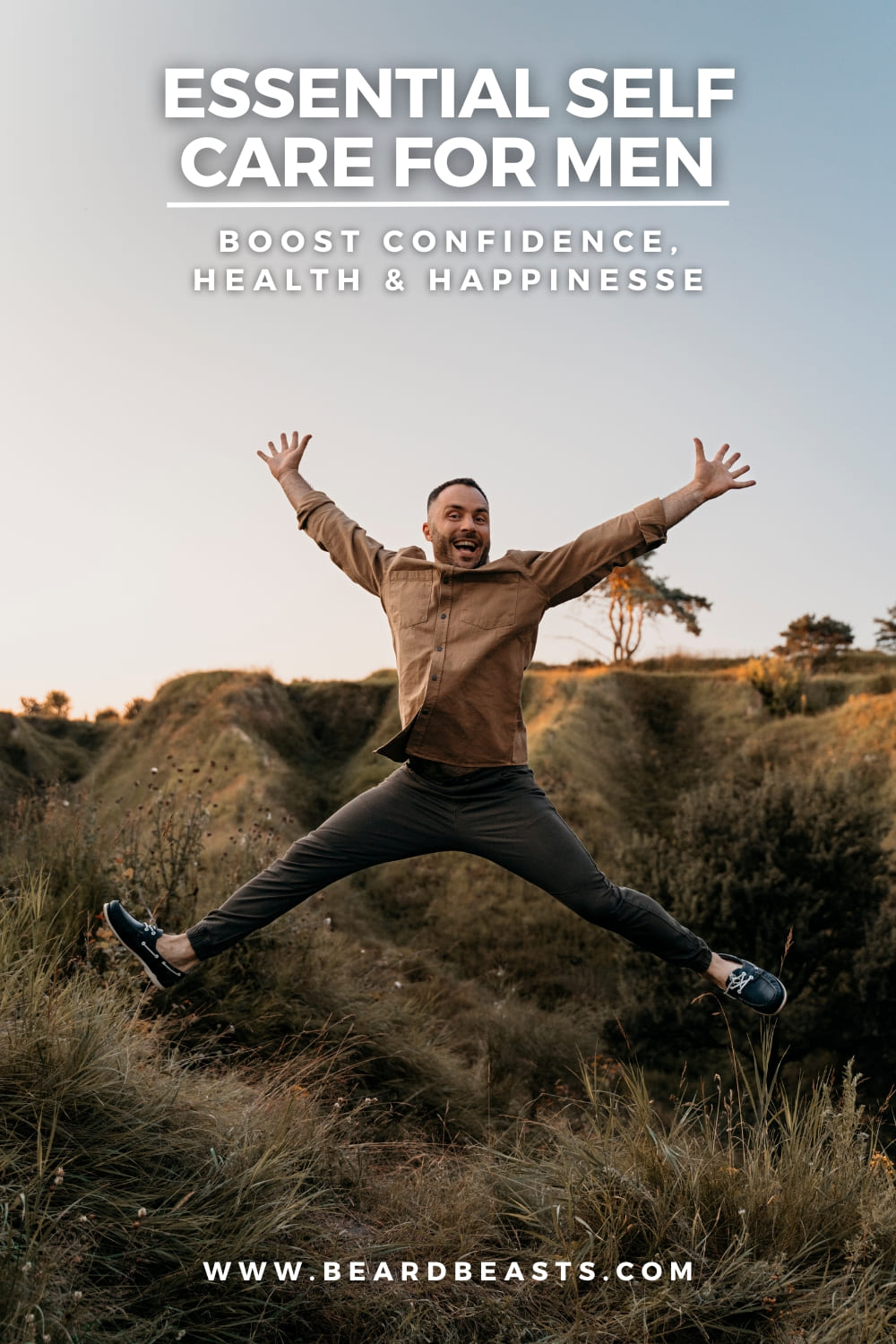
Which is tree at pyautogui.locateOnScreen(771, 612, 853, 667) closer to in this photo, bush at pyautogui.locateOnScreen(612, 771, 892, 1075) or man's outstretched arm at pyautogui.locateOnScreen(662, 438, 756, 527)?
bush at pyautogui.locateOnScreen(612, 771, 892, 1075)

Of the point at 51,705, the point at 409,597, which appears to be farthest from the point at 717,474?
the point at 51,705

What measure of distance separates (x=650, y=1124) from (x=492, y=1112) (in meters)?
5.15

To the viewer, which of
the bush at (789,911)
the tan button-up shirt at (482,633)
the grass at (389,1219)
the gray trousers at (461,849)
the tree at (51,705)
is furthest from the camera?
the tree at (51,705)

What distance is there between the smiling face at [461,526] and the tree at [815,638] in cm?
4618

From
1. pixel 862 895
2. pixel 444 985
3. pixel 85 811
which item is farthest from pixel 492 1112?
pixel 862 895

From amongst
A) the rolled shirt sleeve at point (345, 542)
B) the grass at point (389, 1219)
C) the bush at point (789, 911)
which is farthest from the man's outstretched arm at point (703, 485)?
the bush at point (789, 911)

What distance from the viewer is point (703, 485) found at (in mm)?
4969

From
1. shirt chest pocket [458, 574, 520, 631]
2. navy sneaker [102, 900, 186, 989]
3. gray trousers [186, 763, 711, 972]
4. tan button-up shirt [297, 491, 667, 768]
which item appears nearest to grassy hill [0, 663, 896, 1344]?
navy sneaker [102, 900, 186, 989]

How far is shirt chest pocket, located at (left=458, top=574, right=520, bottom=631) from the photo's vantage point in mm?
4910

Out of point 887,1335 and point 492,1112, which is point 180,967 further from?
point 492,1112

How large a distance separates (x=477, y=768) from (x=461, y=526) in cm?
123

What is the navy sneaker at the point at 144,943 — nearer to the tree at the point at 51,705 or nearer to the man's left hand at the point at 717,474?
the man's left hand at the point at 717,474

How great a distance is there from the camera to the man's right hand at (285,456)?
19.4 ft

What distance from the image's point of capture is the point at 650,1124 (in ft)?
14.5
